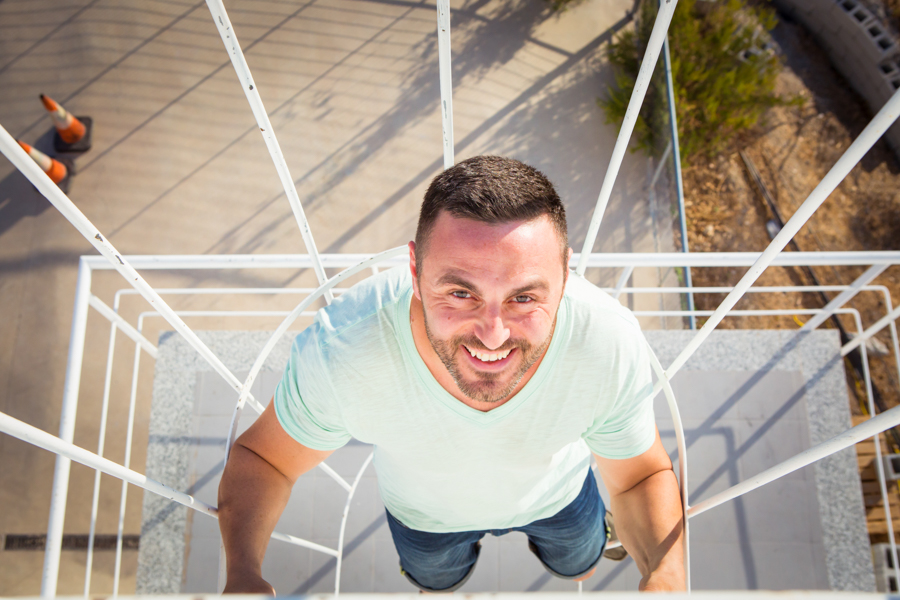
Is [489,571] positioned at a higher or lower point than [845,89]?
lower

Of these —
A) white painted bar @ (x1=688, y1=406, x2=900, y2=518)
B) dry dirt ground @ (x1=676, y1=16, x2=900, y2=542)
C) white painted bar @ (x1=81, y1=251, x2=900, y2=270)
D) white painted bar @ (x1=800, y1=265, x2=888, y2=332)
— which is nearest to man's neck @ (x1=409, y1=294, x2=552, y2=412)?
white painted bar @ (x1=688, y1=406, x2=900, y2=518)

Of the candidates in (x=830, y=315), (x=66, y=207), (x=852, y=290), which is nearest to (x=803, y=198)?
(x=830, y=315)

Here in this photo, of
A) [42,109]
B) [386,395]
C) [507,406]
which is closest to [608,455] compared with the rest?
[507,406]

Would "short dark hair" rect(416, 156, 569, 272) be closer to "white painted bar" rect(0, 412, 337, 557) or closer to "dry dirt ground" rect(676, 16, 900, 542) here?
"white painted bar" rect(0, 412, 337, 557)

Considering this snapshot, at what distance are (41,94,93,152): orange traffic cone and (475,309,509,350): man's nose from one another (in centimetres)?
511

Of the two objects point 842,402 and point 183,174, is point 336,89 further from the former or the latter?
point 842,402

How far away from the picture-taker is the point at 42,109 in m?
4.94

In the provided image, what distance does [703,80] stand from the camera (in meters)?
4.88

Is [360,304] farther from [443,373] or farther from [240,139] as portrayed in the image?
[240,139]

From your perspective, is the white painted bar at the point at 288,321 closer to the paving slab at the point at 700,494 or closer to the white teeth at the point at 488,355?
the white teeth at the point at 488,355

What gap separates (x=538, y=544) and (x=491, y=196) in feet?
4.49

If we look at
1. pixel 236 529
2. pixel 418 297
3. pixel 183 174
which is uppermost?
pixel 183 174

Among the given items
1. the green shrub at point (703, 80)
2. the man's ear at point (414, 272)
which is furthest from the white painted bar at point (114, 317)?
the green shrub at point (703, 80)

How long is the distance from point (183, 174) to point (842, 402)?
510cm
